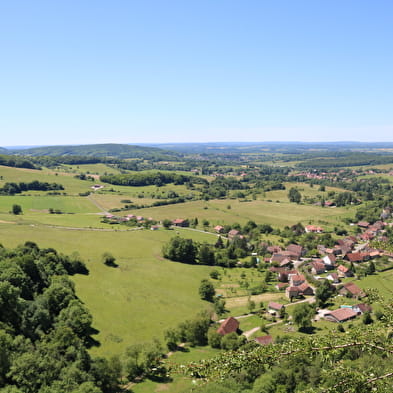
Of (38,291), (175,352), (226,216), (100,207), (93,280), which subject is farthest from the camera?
(100,207)

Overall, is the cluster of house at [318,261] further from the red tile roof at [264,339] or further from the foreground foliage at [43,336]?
the foreground foliage at [43,336]

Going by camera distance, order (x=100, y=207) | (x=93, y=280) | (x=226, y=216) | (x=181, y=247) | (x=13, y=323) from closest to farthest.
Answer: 1. (x=13, y=323)
2. (x=93, y=280)
3. (x=181, y=247)
4. (x=226, y=216)
5. (x=100, y=207)

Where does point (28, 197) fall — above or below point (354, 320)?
above

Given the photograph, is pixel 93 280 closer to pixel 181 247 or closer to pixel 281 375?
pixel 181 247

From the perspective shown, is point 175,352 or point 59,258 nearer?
point 175,352

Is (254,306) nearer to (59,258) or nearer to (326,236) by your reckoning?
(59,258)

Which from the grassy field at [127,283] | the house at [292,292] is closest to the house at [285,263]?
the house at [292,292]

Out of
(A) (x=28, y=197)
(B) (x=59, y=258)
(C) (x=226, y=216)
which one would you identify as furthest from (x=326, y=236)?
(A) (x=28, y=197)
